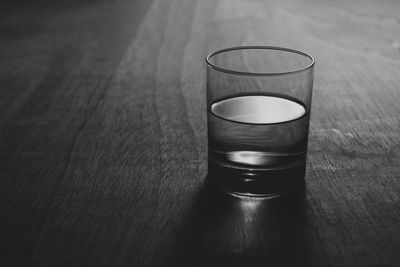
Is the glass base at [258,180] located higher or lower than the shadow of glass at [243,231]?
higher

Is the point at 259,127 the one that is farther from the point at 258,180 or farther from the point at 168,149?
the point at 168,149

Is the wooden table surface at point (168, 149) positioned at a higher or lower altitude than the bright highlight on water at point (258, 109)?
lower

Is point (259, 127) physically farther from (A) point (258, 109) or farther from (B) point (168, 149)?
(B) point (168, 149)

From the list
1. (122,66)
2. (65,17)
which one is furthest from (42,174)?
(65,17)

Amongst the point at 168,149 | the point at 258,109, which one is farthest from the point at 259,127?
the point at 168,149

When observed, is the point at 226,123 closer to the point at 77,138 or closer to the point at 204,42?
the point at 77,138

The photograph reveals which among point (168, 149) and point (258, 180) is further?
point (168, 149)

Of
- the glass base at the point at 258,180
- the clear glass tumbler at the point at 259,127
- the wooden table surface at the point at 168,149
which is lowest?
the wooden table surface at the point at 168,149
